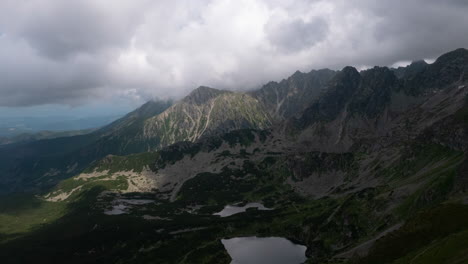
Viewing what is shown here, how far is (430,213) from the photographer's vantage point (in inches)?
7185

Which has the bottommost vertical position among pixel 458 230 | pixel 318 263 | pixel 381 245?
pixel 318 263

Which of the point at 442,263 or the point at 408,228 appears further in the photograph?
the point at 408,228

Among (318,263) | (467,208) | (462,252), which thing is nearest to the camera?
(462,252)

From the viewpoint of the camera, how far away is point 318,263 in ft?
641

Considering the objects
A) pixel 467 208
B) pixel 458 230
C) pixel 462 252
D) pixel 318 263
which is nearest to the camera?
pixel 462 252

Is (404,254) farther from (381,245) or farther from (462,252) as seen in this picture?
(462,252)

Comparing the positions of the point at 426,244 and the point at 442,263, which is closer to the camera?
the point at 442,263

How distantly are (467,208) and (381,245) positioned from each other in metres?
45.6

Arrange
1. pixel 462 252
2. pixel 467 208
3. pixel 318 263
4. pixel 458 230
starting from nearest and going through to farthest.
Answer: pixel 462 252, pixel 458 230, pixel 467 208, pixel 318 263

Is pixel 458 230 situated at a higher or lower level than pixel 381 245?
higher

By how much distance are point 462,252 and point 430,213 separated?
2210 inches

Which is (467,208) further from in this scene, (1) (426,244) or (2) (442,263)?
(2) (442,263)

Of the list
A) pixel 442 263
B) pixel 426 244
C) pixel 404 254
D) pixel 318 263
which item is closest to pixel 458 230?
pixel 426 244

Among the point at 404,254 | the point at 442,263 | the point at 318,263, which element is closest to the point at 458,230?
the point at 404,254
